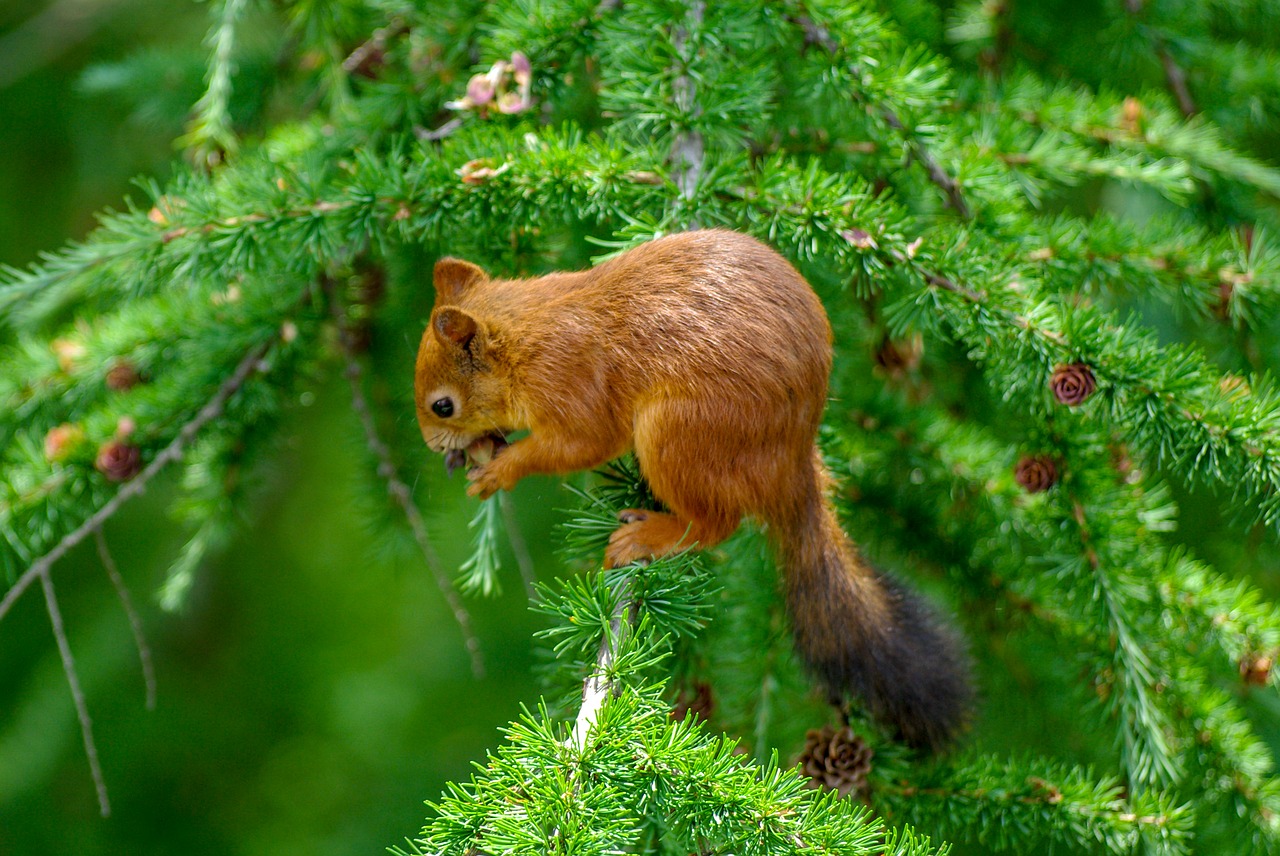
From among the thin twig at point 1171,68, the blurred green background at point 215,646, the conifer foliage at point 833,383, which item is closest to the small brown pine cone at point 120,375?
the conifer foliage at point 833,383

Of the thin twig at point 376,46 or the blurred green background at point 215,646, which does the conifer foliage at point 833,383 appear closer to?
the thin twig at point 376,46

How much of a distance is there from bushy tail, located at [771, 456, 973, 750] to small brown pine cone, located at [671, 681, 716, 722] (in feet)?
0.55

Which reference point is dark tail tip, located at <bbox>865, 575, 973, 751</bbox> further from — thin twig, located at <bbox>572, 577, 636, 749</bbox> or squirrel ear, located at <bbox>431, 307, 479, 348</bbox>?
squirrel ear, located at <bbox>431, 307, 479, 348</bbox>

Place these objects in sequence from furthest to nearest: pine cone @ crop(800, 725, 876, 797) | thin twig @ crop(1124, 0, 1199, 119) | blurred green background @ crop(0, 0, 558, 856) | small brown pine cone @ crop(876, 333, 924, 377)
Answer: blurred green background @ crop(0, 0, 558, 856), thin twig @ crop(1124, 0, 1199, 119), small brown pine cone @ crop(876, 333, 924, 377), pine cone @ crop(800, 725, 876, 797)

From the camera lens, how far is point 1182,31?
7.88 ft

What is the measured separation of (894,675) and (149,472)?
1327mm

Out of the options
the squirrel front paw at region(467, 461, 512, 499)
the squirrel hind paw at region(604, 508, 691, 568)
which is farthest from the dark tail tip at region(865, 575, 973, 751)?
the squirrel front paw at region(467, 461, 512, 499)

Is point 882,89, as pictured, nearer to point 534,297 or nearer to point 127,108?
point 534,297

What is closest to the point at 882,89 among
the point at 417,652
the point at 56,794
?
the point at 417,652

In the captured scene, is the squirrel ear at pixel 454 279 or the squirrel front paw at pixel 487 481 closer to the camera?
the squirrel front paw at pixel 487 481

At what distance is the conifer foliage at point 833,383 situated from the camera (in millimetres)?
1469

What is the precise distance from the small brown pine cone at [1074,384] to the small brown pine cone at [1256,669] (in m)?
0.55

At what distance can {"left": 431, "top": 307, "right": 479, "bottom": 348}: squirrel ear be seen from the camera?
1.64 m

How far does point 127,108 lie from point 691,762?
2772 mm
